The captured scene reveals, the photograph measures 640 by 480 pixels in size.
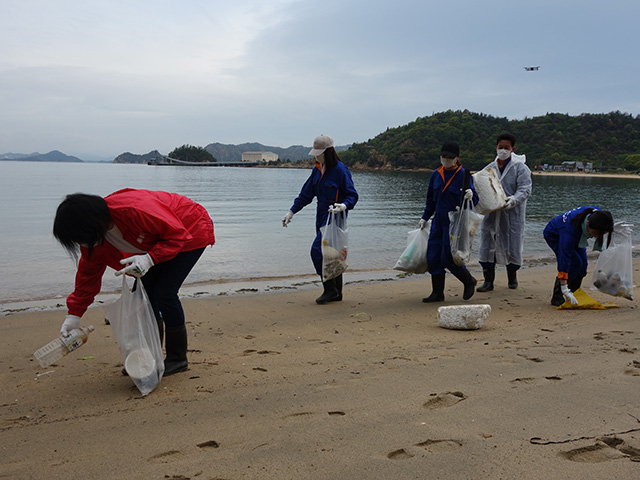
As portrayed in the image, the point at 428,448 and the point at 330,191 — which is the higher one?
the point at 330,191

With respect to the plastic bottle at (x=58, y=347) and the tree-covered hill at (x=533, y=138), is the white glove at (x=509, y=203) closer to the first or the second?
the plastic bottle at (x=58, y=347)

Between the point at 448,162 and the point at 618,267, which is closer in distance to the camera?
the point at 618,267

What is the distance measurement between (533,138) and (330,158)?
242 ft

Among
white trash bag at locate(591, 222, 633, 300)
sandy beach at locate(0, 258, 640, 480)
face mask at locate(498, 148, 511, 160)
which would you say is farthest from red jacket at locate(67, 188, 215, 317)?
face mask at locate(498, 148, 511, 160)

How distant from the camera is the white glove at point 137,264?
2.88 meters

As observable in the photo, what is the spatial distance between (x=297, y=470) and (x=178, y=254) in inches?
63.3

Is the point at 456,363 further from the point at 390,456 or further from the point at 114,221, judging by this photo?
the point at 114,221

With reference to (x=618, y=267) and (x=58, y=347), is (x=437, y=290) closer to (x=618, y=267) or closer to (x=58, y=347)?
(x=618, y=267)

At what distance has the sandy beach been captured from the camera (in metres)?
2.17

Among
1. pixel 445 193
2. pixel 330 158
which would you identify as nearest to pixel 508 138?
pixel 445 193

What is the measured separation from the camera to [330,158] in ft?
18.8

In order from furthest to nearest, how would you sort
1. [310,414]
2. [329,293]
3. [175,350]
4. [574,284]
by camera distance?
[329,293]
[574,284]
[175,350]
[310,414]

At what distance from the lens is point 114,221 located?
2.92 metres

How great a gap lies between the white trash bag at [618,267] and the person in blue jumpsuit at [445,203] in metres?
1.26
